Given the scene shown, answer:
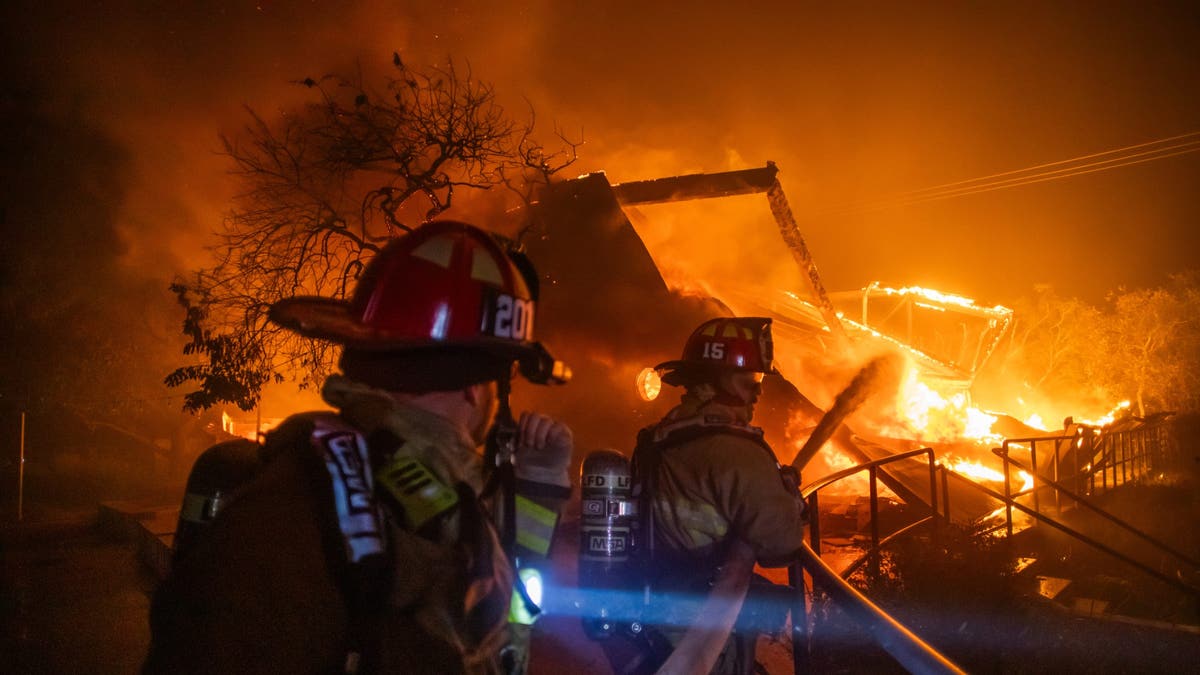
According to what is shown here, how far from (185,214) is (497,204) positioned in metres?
6.67

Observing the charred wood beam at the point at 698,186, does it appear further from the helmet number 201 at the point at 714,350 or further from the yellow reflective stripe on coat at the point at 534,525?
the yellow reflective stripe on coat at the point at 534,525

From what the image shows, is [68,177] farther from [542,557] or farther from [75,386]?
[542,557]

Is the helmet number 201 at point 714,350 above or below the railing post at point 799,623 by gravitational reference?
above

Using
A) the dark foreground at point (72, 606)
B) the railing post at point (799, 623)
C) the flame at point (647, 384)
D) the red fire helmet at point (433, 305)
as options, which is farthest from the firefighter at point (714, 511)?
the flame at point (647, 384)

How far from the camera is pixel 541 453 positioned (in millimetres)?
1844

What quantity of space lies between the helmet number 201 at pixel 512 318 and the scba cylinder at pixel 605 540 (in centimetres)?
148

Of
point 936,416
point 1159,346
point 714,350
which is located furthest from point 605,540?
point 1159,346

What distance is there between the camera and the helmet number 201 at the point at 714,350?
144 inches

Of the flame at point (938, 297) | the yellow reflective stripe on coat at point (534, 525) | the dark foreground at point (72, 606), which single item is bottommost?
the dark foreground at point (72, 606)

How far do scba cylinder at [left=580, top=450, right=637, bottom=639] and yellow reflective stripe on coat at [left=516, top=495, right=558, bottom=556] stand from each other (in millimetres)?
1242

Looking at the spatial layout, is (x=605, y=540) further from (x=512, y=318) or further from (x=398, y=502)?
(x=398, y=502)

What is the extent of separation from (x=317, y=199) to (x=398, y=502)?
778 cm

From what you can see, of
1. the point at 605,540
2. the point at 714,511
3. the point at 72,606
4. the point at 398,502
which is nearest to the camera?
the point at 398,502

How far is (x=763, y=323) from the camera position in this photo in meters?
3.86
